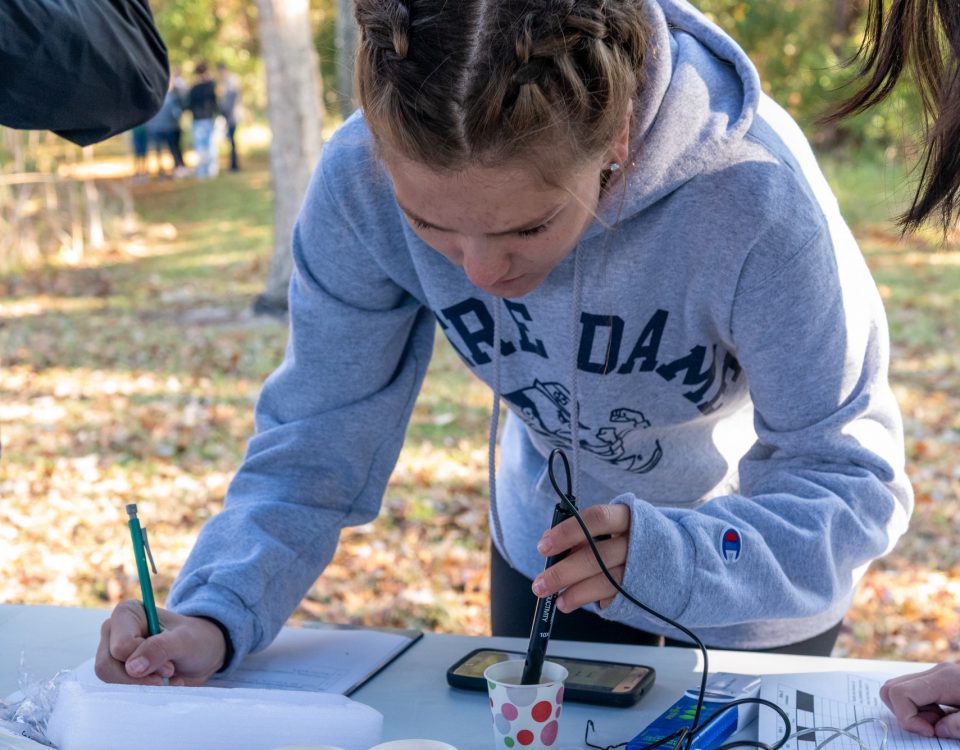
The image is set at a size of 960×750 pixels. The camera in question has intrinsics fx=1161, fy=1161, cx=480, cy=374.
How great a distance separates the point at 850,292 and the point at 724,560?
40 centimetres

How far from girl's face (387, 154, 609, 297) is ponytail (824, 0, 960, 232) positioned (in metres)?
0.36

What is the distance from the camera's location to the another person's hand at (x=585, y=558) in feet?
4.40

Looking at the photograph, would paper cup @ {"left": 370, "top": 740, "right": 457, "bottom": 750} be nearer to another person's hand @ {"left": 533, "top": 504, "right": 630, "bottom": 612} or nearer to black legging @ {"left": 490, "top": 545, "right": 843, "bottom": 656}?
another person's hand @ {"left": 533, "top": 504, "right": 630, "bottom": 612}

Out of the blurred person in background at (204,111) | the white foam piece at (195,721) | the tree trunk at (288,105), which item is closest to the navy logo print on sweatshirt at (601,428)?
the white foam piece at (195,721)

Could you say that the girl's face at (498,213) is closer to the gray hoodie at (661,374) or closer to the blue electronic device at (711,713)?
the gray hoodie at (661,374)

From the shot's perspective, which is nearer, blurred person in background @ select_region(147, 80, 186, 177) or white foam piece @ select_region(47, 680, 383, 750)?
white foam piece @ select_region(47, 680, 383, 750)

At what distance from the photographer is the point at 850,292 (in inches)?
61.3

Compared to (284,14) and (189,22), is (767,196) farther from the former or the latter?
(189,22)

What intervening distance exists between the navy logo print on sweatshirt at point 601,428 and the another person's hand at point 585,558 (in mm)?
371

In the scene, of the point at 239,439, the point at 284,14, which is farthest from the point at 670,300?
the point at 284,14

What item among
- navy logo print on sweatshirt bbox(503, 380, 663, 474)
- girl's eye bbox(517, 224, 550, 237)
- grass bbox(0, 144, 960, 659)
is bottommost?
grass bbox(0, 144, 960, 659)

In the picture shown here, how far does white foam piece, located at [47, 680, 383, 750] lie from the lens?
51.1 inches

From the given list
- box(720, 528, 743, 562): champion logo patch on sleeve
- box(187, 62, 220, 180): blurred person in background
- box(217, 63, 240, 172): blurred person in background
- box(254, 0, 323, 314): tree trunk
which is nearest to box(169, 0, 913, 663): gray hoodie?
box(720, 528, 743, 562): champion logo patch on sleeve

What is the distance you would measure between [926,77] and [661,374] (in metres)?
0.53
